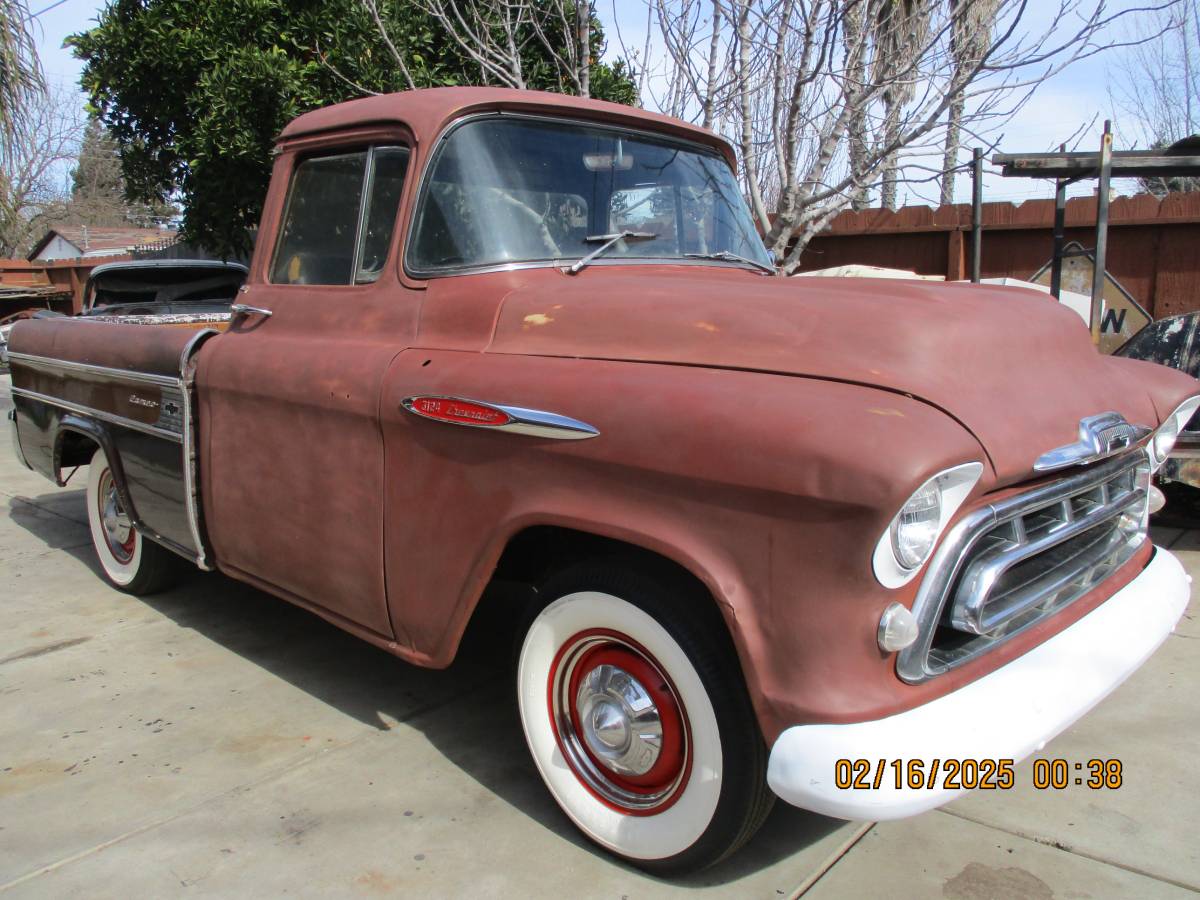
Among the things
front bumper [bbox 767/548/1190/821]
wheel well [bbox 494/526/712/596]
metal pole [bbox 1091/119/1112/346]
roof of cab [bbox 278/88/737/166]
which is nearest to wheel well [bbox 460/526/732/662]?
wheel well [bbox 494/526/712/596]

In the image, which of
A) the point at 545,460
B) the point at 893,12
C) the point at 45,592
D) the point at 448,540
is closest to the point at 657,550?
the point at 545,460

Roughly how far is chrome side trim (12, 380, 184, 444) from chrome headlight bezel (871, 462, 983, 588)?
277cm

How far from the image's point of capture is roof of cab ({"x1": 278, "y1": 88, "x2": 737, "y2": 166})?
3.05 m

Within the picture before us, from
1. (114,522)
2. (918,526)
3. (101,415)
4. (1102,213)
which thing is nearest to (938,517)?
(918,526)

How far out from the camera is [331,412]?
3.02m

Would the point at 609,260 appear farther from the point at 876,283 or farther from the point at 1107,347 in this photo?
the point at 1107,347

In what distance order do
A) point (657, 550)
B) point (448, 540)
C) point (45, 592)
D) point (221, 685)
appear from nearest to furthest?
point (657, 550)
point (448, 540)
point (221, 685)
point (45, 592)

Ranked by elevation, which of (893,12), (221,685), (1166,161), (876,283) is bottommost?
(221,685)

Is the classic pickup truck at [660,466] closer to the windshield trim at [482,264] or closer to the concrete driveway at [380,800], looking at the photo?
the windshield trim at [482,264]

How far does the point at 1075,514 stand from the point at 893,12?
14.0 feet

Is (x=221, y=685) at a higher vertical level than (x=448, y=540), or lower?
lower

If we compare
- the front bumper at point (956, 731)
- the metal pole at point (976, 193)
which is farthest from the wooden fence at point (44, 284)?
the front bumper at point (956, 731)

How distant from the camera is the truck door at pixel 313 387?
9.77 ft

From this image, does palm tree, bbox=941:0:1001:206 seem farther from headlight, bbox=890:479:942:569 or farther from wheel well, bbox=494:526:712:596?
headlight, bbox=890:479:942:569
